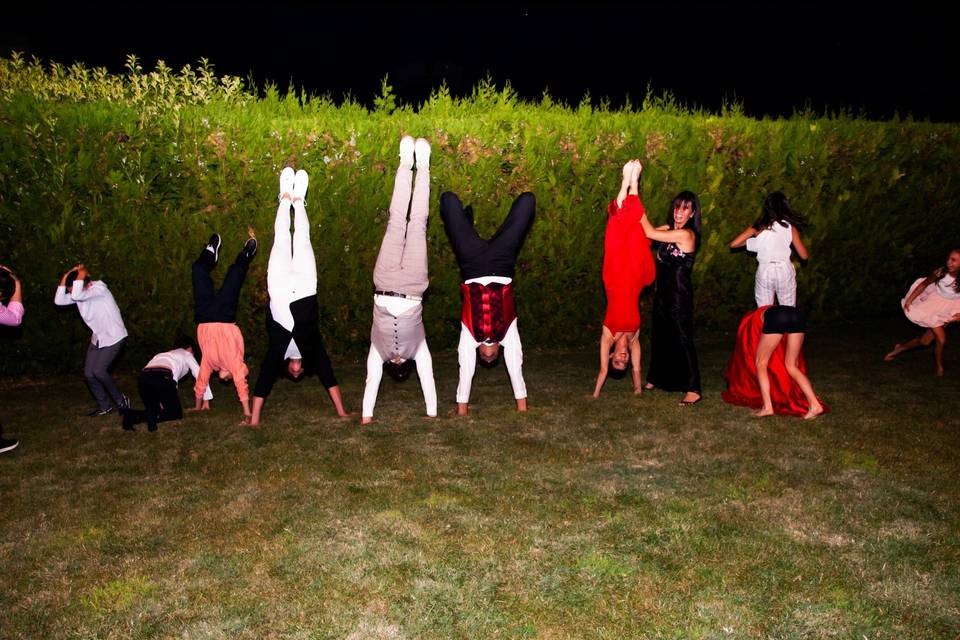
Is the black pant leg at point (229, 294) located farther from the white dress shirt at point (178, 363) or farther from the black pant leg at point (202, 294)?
the white dress shirt at point (178, 363)

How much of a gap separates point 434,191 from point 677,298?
358 centimetres

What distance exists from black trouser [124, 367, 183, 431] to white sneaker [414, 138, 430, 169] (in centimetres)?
335

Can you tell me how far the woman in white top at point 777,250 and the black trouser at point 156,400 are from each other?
6.24m

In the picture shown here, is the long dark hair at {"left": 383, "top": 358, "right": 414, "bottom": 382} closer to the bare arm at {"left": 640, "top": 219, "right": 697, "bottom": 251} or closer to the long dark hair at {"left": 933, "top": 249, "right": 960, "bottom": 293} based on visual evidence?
the bare arm at {"left": 640, "top": 219, "right": 697, "bottom": 251}

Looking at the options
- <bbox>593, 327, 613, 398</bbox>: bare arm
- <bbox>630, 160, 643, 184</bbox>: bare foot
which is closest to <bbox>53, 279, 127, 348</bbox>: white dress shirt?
<bbox>593, 327, 613, 398</bbox>: bare arm

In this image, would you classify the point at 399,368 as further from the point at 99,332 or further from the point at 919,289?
the point at 919,289

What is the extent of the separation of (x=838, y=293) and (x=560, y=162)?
557cm

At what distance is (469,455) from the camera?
6.88 m

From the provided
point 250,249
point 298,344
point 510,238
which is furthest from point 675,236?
point 250,249

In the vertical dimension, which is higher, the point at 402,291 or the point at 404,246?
the point at 404,246

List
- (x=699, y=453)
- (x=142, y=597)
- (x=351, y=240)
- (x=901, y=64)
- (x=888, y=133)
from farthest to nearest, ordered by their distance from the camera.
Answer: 1. (x=901, y=64)
2. (x=888, y=133)
3. (x=351, y=240)
4. (x=699, y=453)
5. (x=142, y=597)

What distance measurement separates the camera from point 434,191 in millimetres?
10297

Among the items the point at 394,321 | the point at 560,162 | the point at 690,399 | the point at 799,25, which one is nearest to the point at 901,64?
the point at 799,25

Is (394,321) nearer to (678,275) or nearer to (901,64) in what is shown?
(678,275)
